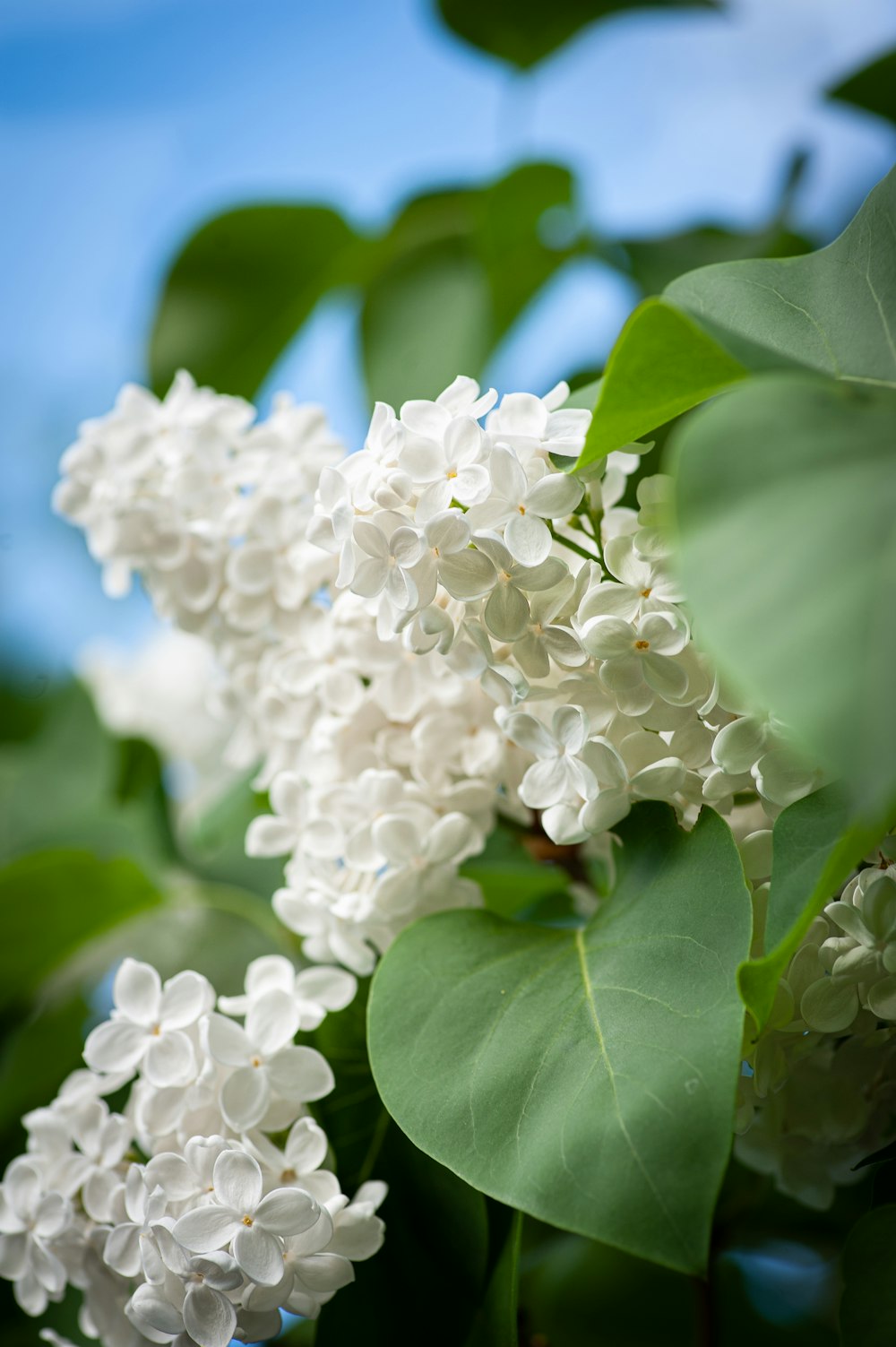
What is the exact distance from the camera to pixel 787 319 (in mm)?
357

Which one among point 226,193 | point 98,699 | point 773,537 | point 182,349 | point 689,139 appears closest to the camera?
point 773,537

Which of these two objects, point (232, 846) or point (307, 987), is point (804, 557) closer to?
point (307, 987)

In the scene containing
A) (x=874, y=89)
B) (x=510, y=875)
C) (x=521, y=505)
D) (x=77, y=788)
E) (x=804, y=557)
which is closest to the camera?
(x=804, y=557)

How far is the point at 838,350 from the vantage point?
35 cm

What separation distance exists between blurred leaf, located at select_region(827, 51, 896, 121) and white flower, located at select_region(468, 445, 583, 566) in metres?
0.49

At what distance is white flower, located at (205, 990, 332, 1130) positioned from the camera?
1.21 feet

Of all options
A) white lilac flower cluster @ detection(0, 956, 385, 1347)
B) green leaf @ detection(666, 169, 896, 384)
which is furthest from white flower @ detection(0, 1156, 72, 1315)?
green leaf @ detection(666, 169, 896, 384)

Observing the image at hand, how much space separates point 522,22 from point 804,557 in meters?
0.75

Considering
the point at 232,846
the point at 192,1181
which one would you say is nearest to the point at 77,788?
the point at 232,846

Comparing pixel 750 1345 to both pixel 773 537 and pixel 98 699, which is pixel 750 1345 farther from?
pixel 98 699

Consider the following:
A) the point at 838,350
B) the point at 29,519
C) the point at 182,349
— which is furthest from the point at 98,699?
the point at 838,350

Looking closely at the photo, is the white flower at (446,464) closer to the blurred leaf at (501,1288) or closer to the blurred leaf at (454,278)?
the blurred leaf at (501,1288)

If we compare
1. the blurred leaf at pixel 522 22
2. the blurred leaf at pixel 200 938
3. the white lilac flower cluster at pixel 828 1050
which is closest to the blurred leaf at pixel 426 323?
the blurred leaf at pixel 522 22

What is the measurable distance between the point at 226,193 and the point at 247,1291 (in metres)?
1.13
